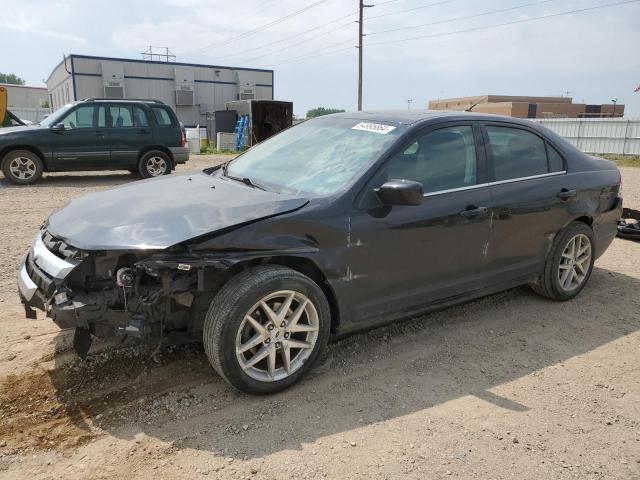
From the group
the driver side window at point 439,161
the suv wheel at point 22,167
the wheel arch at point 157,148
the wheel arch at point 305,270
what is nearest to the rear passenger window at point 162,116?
the wheel arch at point 157,148

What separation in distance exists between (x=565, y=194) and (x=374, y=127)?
1896 mm

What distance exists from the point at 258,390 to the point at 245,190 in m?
1.33

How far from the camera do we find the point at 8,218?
7.72 metres

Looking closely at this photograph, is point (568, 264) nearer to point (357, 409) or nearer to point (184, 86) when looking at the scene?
point (357, 409)

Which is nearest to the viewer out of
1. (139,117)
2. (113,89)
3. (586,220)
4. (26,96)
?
(586,220)

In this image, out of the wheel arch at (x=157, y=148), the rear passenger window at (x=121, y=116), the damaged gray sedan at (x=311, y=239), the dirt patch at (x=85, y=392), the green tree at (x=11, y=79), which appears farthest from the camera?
the green tree at (x=11, y=79)

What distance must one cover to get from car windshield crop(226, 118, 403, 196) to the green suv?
8521 millimetres

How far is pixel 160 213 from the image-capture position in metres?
3.15

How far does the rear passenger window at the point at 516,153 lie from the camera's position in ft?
13.6

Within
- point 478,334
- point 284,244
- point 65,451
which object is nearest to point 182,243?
point 284,244

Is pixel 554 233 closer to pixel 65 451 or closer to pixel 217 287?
pixel 217 287

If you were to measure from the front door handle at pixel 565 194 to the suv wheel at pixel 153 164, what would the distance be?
385 inches

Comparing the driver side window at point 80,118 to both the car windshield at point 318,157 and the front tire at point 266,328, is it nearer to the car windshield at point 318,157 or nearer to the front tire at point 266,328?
the car windshield at point 318,157

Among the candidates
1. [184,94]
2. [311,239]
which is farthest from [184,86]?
[311,239]
